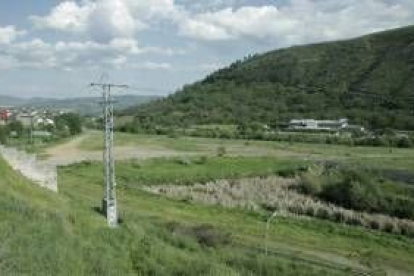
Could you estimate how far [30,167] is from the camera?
36969mm

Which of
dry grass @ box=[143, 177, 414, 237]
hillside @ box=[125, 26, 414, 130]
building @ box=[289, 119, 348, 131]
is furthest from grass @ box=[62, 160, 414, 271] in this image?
building @ box=[289, 119, 348, 131]

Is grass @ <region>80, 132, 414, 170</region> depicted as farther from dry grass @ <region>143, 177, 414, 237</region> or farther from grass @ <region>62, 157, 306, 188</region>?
dry grass @ <region>143, 177, 414, 237</region>

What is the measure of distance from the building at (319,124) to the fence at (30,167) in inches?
4070

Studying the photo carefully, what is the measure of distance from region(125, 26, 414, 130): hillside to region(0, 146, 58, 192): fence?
102 metres

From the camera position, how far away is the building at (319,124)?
13938 centimetres

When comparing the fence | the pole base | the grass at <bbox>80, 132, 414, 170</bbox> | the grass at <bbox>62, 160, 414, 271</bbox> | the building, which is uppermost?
the fence

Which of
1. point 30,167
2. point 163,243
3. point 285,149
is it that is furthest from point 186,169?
point 163,243

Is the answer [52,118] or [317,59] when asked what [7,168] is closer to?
[52,118]

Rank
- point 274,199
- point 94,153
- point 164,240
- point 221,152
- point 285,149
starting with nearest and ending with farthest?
point 164,240 → point 274,199 → point 221,152 → point 94,153 → point 285,149

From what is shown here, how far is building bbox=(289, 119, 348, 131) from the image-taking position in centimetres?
13938

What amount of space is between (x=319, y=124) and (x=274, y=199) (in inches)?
3515

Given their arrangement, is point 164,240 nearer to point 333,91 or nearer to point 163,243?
point 163,243

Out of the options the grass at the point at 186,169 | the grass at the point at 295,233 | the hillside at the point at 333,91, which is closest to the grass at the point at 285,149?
the grass at the point at 186,169

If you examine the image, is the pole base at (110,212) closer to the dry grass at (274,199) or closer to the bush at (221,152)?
the dry grass at (274,199)
